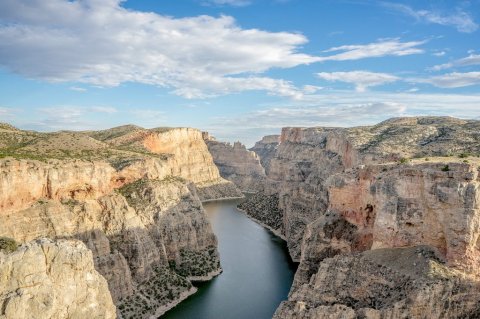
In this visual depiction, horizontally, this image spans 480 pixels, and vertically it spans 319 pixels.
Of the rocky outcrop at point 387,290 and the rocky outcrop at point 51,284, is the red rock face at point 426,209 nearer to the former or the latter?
the rocky outcrop at point 387,290

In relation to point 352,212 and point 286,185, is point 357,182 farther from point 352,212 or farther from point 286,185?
point 286,185

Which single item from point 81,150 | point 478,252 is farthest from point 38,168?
point 478,252

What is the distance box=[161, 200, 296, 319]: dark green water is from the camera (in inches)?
2303

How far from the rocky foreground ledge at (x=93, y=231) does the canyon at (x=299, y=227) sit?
0.52ft

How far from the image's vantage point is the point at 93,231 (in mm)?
54938

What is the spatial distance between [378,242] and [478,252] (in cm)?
874

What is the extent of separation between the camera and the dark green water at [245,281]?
58500 mm

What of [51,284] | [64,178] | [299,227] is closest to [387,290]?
[51,284]

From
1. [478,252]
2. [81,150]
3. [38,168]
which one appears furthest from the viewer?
[81,150]

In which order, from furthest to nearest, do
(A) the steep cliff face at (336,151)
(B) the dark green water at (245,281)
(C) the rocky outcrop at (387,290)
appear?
(A) the steep cliff face at (336,151)
(B) the dark green water at (245,281)
(C) the rocky outcrop at (387,290)

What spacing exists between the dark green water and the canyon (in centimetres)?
254

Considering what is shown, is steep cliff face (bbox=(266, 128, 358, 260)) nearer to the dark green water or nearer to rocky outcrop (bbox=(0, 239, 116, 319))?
the dark green water

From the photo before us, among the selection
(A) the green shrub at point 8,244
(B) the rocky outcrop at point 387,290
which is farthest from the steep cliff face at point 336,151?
(A) the green shrub at point 8,244

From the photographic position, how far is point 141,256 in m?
59.3
